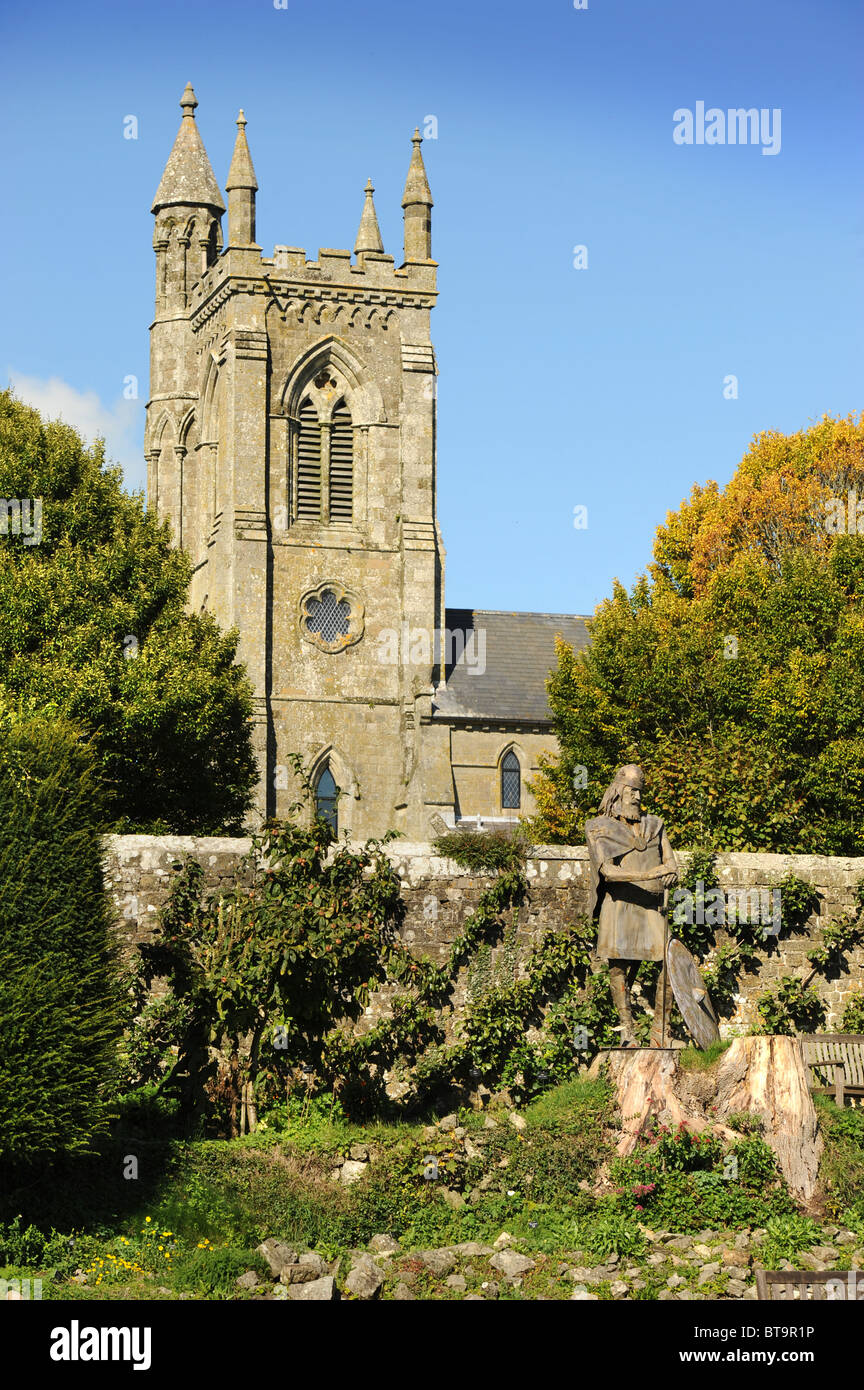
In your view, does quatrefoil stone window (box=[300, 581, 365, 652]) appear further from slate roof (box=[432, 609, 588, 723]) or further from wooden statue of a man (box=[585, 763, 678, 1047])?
wooden statue of a man (box=[585, 763, 678, 1047])

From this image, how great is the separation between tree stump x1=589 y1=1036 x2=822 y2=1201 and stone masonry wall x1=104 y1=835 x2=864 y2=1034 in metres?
3.54

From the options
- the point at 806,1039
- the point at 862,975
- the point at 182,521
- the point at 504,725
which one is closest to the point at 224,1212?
the point at 806,1039

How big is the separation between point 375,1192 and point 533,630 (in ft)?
131

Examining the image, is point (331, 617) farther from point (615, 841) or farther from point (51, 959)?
point (51, 959)

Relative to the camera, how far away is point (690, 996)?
2086 centimetres

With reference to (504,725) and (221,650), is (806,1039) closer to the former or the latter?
(221,650)

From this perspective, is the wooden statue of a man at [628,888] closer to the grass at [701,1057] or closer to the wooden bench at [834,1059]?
the grass at [701,1057]

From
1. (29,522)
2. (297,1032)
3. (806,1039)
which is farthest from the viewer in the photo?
(29,522)

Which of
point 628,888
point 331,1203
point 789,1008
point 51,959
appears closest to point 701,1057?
point 628,888

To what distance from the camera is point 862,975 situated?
24.2 m

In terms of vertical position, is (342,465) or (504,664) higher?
(342,465)

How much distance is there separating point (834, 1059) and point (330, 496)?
122 feet

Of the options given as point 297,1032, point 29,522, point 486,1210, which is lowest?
point 486,1210

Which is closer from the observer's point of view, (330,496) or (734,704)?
(734,704)
